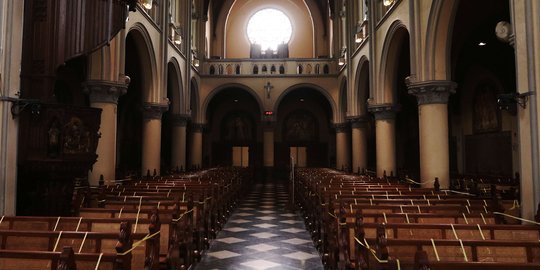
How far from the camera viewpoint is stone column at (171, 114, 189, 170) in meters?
20.4

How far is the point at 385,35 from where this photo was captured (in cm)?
1447

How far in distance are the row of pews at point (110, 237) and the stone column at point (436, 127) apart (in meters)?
6.34

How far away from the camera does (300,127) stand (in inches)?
1153

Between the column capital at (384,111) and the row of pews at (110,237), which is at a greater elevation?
the column capital at (384,111)

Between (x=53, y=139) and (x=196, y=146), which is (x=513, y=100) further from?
(x=196, y=146)

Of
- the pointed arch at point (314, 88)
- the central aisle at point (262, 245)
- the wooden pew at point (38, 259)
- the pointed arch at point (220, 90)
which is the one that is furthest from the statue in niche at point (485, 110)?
the wooden pew at point (38, 259)

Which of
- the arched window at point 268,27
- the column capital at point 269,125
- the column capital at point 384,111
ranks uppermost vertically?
the arched window at point 268,27

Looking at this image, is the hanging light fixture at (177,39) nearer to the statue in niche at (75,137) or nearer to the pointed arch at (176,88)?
the pointed arch at (176,88)

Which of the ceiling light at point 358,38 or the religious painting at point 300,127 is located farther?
the religious painting at point 300,127

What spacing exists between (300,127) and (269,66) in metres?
5.88

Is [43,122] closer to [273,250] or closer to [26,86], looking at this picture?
[26,86]

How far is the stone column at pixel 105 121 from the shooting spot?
10933 mm

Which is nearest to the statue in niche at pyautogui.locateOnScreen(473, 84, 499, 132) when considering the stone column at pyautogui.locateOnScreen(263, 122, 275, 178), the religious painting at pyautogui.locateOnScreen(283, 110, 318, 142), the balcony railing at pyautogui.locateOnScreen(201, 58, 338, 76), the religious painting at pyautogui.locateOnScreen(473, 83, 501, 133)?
the religious painting at pyautogui.locateOnScreen(473, 83, 501, 133)

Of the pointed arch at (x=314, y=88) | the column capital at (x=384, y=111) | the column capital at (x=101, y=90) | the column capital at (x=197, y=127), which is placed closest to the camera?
→ the column capital at (x=101, y=90)
